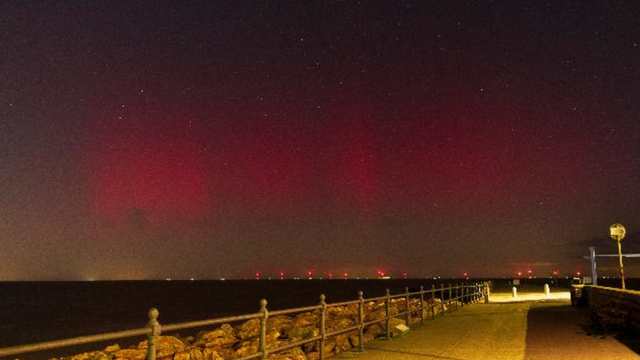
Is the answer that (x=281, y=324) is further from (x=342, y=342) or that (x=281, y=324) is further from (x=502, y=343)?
(x=502, y=343)

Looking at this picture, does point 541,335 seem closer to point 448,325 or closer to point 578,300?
point 448,325

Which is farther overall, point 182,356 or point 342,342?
point 342,342

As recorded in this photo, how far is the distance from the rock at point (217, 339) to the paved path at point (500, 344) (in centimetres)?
877

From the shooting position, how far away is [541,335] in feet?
48.8

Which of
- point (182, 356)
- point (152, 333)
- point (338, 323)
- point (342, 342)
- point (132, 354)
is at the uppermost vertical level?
point (152, 333)

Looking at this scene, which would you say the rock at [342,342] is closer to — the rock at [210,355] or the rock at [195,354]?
the rock at [210,355]

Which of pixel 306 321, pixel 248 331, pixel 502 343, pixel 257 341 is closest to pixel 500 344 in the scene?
pixel 502 343

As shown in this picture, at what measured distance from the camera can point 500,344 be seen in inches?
513

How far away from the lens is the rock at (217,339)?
2352 centimetres

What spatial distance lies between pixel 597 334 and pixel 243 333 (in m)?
13.8

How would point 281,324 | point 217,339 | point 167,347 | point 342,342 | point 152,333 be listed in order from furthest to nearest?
point 281,324 → point 217,339 → point 342,342 → point 167,347 → point 152,333

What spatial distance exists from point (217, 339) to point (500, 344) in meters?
13.5

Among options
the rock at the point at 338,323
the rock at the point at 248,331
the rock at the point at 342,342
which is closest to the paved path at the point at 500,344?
the rock at the point at 342,342

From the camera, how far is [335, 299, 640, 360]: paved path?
11336mm
